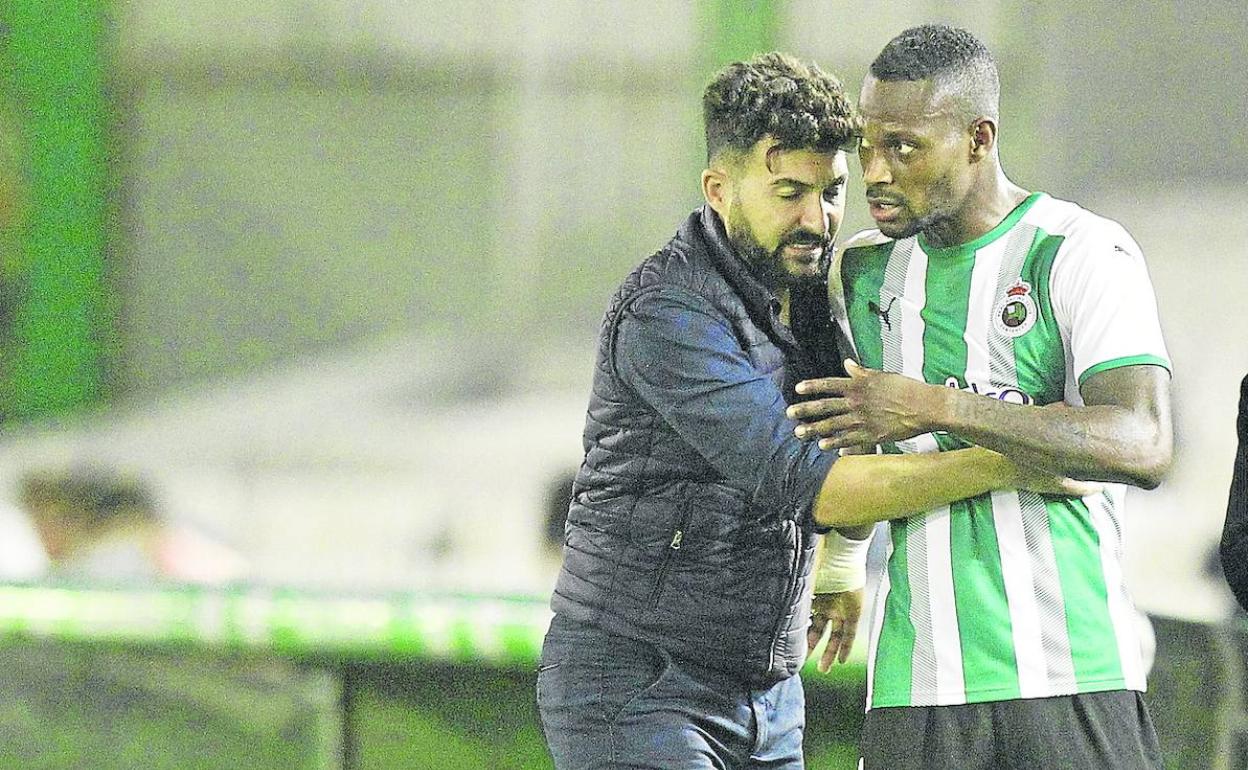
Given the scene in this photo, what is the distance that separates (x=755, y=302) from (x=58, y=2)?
525cm

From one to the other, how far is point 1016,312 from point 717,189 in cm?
30

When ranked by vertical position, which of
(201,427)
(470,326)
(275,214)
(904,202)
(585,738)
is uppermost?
(904,202)

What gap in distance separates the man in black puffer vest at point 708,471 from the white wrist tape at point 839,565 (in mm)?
111

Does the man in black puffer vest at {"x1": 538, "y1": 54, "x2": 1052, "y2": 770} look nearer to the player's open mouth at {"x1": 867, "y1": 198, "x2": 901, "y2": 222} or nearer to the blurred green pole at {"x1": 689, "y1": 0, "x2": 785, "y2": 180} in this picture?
the player's open mouth at {"x1": 867, "y1": 198, "x2": 901, "y2": 222}

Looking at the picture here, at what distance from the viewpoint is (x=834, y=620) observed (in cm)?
158

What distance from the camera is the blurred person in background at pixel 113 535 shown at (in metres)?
3.95

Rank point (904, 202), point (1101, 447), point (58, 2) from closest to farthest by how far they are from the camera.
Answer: point (1101, 447) → point (904, 202) → point (58, 2)

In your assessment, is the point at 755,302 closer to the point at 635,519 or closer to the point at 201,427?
the point at 635,519

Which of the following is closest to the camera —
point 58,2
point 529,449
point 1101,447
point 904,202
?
point 1101,447

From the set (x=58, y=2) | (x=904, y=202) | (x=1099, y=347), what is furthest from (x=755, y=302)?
(x=58, y=2)

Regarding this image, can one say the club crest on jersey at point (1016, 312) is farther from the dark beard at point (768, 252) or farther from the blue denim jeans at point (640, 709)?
the blue denim jeans at point (640, 709)

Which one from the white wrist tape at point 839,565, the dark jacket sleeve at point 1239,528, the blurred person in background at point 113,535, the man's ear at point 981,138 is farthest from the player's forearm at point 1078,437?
the blurred person in background at point 113,535

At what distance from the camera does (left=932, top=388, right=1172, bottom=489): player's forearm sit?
46.6 inches

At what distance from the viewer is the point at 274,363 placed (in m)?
6.09
